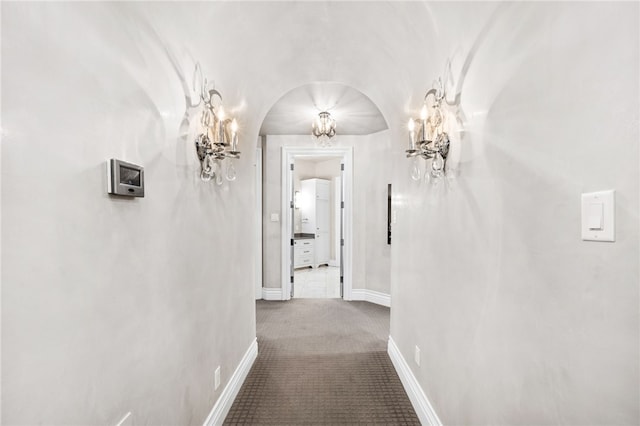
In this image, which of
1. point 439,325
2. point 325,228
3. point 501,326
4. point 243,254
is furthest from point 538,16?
point 325,228

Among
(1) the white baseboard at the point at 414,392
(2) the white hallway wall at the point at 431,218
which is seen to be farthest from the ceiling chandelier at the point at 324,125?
(1) the white baseboard at the point at 414,392

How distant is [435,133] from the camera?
5.82 ft

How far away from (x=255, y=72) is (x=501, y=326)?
2106 mm

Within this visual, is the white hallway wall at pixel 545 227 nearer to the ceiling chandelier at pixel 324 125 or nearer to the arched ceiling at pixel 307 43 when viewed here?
the arched ceiling at pixel 307 43

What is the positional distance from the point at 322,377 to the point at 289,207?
104 inches

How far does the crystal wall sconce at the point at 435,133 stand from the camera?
1.63 meters

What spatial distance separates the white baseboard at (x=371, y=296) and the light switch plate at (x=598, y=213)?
12.7ft

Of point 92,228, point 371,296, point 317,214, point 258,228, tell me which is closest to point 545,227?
point 92,228

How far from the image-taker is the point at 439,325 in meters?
1.70

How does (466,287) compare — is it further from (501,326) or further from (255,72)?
(255,72)

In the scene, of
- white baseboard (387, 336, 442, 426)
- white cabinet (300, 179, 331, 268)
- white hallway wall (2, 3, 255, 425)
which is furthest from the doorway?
white hallway wall (2, 3, 255, 425)

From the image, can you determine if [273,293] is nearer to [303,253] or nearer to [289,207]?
[289,207]

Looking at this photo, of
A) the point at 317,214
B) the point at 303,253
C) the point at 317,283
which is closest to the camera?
the point at 317,283

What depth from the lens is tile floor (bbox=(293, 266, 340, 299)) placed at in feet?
16.6
